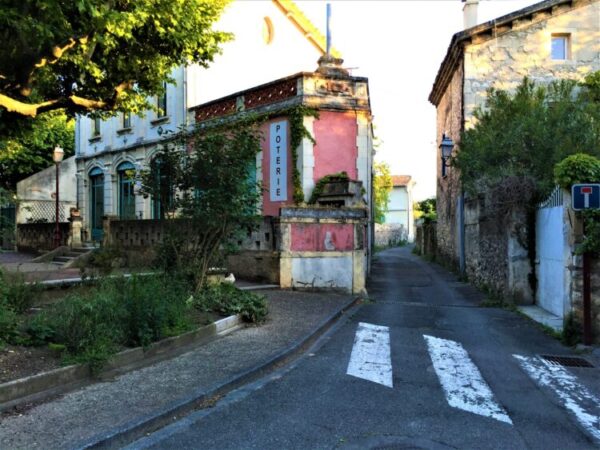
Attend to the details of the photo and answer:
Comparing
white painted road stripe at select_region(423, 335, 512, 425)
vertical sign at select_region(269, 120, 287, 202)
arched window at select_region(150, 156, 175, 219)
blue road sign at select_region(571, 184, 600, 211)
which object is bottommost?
white painted road stripe at select_region(423, 335, 512, 425)

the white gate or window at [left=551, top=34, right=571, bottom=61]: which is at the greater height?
window at [left=551, top=34, right=571, bottom=61]

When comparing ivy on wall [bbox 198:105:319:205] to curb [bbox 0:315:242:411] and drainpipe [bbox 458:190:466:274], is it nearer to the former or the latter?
drainpipe [bbox 458:190:466:274]

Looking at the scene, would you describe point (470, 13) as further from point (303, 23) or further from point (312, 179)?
point (312, 179)

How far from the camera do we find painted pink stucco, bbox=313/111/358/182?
51.4ft

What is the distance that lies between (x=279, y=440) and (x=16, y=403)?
2432 mm

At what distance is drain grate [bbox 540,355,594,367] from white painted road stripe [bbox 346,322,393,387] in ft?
7.47

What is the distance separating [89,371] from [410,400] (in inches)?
133

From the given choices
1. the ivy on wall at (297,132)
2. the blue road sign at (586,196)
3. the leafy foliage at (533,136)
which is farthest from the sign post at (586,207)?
the ivy on wall at (297,132)

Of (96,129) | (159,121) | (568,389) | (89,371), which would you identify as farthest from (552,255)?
(96,129)

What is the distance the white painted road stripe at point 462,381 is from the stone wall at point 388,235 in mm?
42152

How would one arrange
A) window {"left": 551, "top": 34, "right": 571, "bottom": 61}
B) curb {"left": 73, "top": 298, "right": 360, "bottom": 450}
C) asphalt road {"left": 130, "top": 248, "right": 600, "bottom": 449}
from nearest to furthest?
curb {"left": 73, "top": 298, "right": 360, "bottom": 450}, asphalt road {"left": 130, "top": 248, "right": 600, "bottom": 449}, window {"left": 551, "top": 34, "right": 571, "bottom": 61}

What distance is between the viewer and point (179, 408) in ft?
16.1

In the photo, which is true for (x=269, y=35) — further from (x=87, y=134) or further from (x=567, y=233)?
(x=567, y=233)

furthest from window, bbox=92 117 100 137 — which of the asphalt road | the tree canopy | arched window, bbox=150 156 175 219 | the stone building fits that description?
the asphalt road
